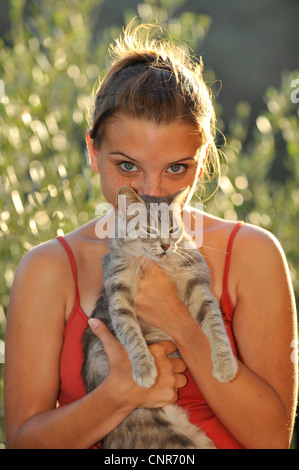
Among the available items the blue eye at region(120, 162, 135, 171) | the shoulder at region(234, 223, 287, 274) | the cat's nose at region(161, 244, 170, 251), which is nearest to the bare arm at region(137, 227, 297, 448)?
the shoulder at region(234, 223, 287, 274)

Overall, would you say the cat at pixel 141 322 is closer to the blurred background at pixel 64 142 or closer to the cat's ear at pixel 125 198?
the cat's ear at pixel 125 198

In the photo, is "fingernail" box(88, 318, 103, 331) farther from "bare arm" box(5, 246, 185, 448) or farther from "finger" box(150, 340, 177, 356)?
"finger" box(150, 340, 177, 356)

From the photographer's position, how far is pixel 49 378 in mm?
1963

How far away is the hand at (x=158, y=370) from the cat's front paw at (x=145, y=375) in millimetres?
27

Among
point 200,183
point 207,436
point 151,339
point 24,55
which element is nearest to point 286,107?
point 200,183

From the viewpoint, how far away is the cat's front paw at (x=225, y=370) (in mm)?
1853

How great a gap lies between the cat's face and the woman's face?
4cm

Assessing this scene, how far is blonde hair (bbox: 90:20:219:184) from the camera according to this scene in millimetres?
1930

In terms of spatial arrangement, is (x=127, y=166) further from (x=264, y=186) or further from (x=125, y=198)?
(x=264, y=186)

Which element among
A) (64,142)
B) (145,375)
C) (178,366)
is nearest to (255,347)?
(178,366)

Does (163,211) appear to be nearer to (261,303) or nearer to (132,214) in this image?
(132,214)

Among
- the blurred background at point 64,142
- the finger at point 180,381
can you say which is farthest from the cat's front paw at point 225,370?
the blurred background at point 64,142

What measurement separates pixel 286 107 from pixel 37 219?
5.68 feet

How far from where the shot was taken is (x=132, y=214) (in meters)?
2.04
